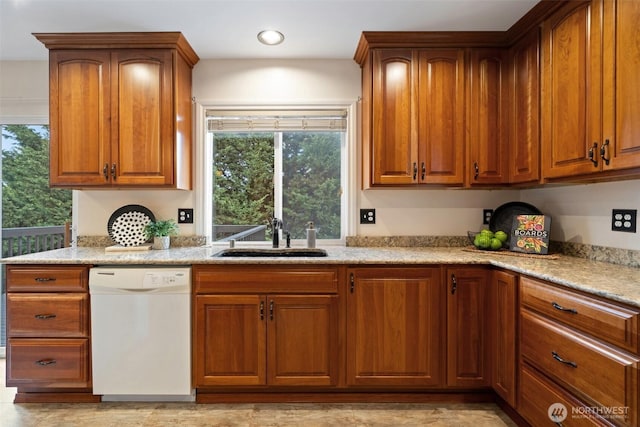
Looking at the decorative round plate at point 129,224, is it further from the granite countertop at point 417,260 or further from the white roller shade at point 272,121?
the white roller shade at point 272,121

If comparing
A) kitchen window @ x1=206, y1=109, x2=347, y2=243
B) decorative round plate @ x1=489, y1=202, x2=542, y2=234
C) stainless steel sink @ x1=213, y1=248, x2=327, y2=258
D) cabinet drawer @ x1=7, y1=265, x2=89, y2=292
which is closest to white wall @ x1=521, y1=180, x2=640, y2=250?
decorative round plate @ x1=489, y1=202, x2=542, y2=234

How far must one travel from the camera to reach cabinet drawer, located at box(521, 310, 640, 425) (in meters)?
1.18

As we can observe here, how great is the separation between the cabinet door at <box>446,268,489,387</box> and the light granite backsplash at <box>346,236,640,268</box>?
611 mm

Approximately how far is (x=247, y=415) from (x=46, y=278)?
4.83 feet

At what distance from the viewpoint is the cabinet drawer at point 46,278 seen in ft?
6.73

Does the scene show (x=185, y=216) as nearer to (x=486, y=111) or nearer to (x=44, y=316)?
(x=44, y=316)

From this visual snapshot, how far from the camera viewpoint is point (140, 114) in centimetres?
237

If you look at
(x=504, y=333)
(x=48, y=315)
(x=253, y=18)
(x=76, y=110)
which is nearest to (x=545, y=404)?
(x=504, y=333)

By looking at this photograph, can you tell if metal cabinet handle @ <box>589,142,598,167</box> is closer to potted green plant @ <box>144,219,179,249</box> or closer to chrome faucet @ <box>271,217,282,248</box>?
chrome faucet @ <box>271,217,282,248</box>

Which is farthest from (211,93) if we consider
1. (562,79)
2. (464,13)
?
(562,79)

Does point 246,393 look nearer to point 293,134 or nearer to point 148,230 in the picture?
point 148,230

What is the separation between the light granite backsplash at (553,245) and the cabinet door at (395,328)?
608 mm

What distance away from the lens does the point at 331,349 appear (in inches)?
82.2

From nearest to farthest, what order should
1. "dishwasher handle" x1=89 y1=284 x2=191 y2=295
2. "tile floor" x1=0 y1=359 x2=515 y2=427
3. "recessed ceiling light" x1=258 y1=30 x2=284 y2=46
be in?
"tile floor" x1=0 y1=359 x2=515 y2=427 < "dishwasher handle" x1=89 y1=284 x2=191 y2=295 < "recessed ceiling light" x1=258 y1=30 x2=284 y2=46
